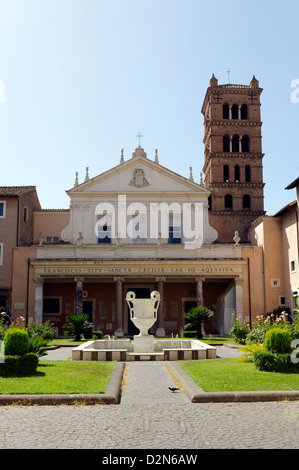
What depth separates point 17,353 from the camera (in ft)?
43.4

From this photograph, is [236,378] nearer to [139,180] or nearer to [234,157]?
[139,180]

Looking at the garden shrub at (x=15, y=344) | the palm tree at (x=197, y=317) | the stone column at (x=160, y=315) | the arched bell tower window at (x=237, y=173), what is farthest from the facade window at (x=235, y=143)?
the garden shrub at (x=15, y=344)

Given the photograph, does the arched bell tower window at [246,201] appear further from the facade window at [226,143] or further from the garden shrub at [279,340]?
the garden shrub at [279,340]

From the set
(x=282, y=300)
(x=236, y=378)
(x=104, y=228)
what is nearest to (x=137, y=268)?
(x=104, y=228)

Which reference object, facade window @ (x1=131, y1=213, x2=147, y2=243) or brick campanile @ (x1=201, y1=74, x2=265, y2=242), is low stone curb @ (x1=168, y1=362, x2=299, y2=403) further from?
brick campanile @ (x1=201, y1=74, x2=265, y2=242)

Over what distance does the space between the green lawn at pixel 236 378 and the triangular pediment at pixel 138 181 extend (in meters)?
25.3

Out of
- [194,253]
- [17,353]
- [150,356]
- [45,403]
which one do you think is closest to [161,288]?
[194,253]

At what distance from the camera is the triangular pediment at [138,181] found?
3959cm

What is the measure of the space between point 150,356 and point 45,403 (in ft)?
28.1

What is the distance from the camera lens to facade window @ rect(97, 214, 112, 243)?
3909cm

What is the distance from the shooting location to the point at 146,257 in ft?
118

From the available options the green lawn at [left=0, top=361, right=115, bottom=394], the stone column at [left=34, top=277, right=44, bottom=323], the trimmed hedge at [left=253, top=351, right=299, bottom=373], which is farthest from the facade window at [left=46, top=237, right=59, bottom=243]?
the trimmed hedge at [left=253, top=351, right=299, bottom=373]

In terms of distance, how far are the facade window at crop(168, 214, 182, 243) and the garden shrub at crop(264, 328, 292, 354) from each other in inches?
1003
